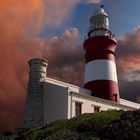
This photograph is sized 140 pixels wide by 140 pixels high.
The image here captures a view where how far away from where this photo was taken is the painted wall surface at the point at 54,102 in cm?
3319

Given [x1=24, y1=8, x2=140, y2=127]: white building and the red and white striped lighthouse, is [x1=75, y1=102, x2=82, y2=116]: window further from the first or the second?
the red and white striped lighthouse

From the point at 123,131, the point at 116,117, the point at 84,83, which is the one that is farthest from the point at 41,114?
the point at 123,131

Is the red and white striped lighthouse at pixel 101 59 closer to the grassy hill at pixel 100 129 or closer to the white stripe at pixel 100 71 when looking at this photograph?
the white stripe at pixel 100 71

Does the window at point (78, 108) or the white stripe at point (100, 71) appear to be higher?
the white stripe at point (100, 71)

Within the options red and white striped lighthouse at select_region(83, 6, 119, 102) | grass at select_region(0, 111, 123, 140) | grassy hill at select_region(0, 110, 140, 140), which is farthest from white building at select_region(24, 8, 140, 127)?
grassy hill at select_region(0, 110, 140, 140)

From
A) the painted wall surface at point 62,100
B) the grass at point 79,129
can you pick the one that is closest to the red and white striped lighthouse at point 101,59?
the painted wall surface at point 62,100

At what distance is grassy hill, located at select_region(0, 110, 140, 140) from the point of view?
62.4 feet

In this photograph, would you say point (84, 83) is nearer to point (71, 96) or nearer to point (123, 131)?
point (71, 96)

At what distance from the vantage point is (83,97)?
34656 millimetres

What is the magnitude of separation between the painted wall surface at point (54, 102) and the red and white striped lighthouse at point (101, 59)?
5.99m

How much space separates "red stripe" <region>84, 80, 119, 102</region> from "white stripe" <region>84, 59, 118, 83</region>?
0.46 m

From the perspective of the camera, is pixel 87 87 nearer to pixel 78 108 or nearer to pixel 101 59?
pixel 101 59

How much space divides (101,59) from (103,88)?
3427 millimetres

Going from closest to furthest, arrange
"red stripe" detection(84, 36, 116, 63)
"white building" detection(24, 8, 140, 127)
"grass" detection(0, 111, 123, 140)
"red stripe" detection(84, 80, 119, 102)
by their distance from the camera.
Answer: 1. "grass" detection(0, 111, 123, 140)
2. "white building" detection(24, 8, 140, 127)
3. "red stripe" detection(84, 80, 119, 102)
4. "red stripe" detection(84, 36, 116, 63)
